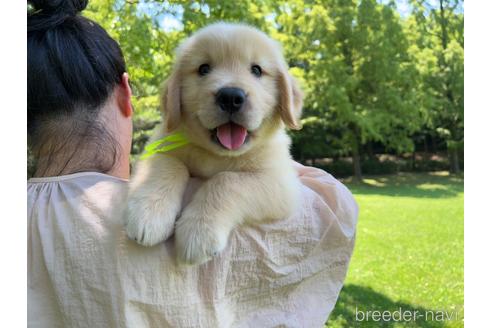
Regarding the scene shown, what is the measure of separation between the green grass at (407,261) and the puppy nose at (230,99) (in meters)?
4.41

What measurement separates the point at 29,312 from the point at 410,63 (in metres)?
20.4

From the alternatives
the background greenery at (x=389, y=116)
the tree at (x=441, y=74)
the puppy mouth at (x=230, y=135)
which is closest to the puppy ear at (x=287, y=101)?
the puppy mouth at (x=230, y=135)

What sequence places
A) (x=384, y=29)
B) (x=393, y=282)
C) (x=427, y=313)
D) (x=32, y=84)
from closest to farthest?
(x=32, y=84)
(x=427, y=313)
(x=393, y=282)
(x=384, y=29)

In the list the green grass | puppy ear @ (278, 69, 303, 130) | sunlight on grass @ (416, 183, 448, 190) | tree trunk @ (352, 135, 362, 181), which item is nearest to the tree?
sunlight on grass @ (416, 183, 448, 190)

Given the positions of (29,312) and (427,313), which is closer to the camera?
(29,312)

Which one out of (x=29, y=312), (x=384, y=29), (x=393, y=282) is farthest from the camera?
(x=384, y=29)

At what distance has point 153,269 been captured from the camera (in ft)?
4.91

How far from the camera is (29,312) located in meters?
1.48

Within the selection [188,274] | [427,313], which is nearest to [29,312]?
[188,274]

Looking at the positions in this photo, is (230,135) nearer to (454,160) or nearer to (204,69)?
(204,69)

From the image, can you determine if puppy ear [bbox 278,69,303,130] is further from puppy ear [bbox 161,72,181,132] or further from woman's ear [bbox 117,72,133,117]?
woman's ear [bbox 117,72,133,117]

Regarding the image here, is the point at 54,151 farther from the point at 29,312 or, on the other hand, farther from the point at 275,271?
the point at 275,271

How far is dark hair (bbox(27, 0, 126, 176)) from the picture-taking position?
178cm

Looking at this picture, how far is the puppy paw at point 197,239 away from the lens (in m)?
1.52
